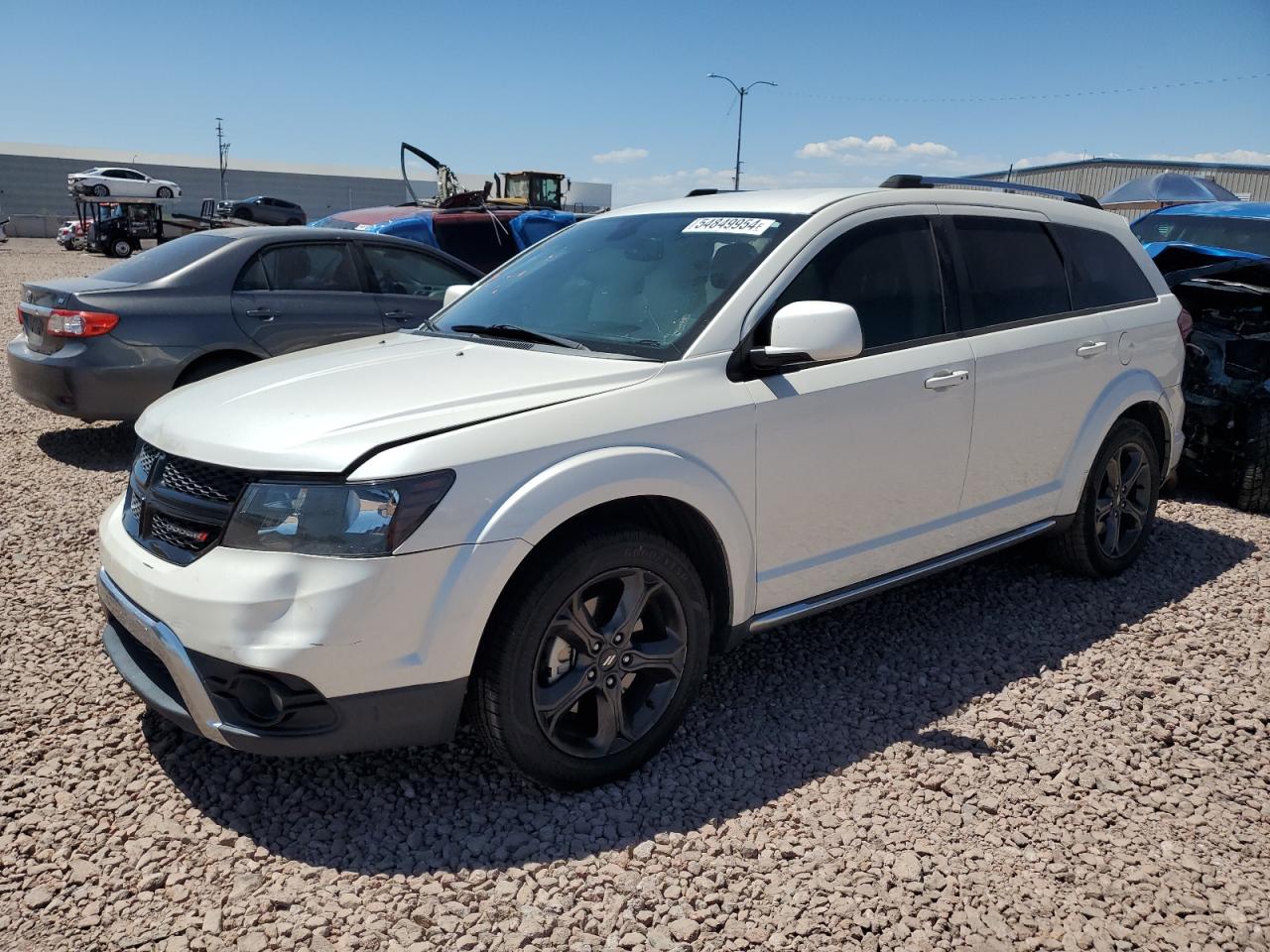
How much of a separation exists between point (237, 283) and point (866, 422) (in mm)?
4998

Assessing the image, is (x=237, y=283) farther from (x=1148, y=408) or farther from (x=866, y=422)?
(x=1148, y=408)

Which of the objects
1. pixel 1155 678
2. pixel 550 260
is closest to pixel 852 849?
pixel 1155 678


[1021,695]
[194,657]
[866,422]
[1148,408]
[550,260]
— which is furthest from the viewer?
[1148,408]

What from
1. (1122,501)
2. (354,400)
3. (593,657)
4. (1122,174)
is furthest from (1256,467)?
(1122,174)

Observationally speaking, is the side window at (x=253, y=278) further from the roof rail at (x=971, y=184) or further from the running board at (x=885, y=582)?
the running board at (x=885, y=582)

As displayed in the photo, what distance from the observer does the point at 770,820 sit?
2875mm

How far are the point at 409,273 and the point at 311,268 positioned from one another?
78cm

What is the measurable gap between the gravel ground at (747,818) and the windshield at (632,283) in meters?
1.37

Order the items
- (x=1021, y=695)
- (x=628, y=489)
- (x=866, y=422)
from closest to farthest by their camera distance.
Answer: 1. (x=628, y=489)
2. (x=866, y=422)
3. (x=1021, y=695)

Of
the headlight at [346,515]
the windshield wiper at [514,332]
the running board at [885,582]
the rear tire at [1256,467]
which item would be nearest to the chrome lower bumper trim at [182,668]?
the headlight at [346,515]

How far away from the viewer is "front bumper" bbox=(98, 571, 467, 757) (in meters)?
2.57

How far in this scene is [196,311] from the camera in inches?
258

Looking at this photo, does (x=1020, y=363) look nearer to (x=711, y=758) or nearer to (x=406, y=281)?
(x=711, y=758)

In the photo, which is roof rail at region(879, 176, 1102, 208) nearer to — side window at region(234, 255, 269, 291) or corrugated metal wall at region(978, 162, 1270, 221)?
side window at region(234, 255, 269, 291)
